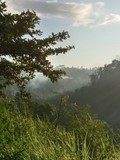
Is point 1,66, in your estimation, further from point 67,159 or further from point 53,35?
point 67,159

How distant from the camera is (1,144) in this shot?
909 centimetres

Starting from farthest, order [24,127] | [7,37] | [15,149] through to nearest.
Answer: [7,37], [24,127], [15,149]

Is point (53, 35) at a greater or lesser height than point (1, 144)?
greater

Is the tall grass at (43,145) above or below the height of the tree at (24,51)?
below

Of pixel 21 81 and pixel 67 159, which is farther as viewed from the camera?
pixel 21 81

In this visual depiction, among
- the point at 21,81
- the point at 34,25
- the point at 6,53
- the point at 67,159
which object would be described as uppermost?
the point at 34,25

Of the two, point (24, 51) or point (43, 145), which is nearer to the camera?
point (43, 145)

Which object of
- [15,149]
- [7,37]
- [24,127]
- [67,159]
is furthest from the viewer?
[7,37]

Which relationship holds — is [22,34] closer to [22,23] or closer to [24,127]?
[22,23]

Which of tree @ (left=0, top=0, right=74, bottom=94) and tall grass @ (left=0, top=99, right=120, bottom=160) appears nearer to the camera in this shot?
tall grass @ (left=0, top=99, right=120, bottom=160)

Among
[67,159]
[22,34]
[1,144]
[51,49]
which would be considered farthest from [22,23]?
[67,159]

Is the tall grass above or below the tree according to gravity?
below

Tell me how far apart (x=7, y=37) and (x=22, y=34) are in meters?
1.15

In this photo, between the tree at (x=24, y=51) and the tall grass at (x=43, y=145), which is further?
the tree at (x=24, y=51)
